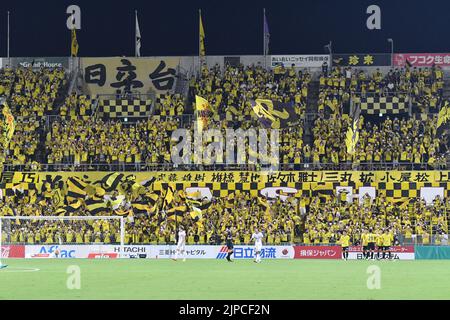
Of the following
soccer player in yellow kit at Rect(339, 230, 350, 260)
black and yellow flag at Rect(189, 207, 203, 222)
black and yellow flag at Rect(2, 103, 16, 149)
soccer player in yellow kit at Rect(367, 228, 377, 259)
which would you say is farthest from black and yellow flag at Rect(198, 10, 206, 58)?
soccer player in yellow kit at Rect(367, 228, 377, 259)

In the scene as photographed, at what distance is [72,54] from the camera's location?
62469 mm

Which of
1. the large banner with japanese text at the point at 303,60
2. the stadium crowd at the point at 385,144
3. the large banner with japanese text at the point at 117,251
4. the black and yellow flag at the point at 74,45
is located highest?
the black and yellow flag at the point at 74,45

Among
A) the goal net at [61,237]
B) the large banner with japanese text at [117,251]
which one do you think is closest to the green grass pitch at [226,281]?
the large banner with japanese text at [117,251]

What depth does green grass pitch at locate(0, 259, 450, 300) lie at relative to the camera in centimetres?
2619

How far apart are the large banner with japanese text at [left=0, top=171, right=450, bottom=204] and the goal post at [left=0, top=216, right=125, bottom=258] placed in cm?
351

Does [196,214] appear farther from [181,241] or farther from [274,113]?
[274,113]

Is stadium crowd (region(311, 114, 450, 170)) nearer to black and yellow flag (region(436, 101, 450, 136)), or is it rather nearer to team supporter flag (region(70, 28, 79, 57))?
black and yellow flag (region(436, 101, 450, 136))

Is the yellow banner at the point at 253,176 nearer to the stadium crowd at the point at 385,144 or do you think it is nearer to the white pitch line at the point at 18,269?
the stadium crowd at the point at 385,144

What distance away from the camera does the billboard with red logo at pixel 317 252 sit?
2026 inches

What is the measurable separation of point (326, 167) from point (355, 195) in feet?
7.77

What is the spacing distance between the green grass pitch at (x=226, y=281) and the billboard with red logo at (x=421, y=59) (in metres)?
22.1

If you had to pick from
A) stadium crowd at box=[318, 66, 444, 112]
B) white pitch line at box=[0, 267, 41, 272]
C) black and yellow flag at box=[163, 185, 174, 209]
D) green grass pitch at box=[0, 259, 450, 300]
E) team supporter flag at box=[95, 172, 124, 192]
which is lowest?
white pitch line at box=[0, 267, 41, 272]
